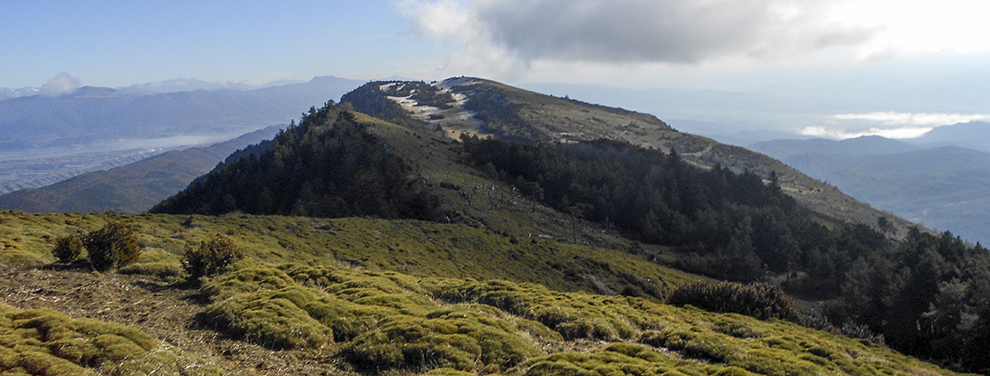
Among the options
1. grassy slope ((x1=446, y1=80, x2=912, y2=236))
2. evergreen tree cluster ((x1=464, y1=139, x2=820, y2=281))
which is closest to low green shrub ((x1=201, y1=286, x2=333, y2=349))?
evergreen tree cluster ((x1=464, y1=139, x2=820, y2=281))

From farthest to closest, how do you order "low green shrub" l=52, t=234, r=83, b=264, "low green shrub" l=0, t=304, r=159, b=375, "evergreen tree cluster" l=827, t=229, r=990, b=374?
"evergreen tree cluster" l=827, t=229, r=990, b=374
"low green shrub" l=52, t=234, r=83, b=264
"low green shrub" l=0, t=304, r=159, b=375

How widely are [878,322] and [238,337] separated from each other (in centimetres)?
4149

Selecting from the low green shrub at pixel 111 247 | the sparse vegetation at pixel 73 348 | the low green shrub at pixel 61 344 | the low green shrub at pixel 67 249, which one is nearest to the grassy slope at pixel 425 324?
the low green shrub at pixel 111 247

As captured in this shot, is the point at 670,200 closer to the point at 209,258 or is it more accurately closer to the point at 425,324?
the point at 425,324

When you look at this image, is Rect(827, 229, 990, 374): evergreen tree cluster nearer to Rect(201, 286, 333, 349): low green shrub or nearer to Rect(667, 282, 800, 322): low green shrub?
Rect(667, 282, 800, 322): low green shrub

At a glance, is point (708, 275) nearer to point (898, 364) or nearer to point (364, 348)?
point (898, 364)

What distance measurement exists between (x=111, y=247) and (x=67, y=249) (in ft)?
3.75

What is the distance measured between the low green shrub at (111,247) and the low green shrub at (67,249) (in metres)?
0.24

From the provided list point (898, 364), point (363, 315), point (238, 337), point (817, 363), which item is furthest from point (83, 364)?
point (898, 364)

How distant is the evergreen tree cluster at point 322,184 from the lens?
52.6 m

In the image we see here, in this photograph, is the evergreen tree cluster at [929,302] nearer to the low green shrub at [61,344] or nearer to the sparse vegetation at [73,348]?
the sparse vegetation at [73,348]

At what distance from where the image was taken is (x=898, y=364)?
629 inches

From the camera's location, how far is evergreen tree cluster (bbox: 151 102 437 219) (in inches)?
2071

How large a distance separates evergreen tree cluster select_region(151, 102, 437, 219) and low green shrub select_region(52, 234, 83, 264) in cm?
3546
